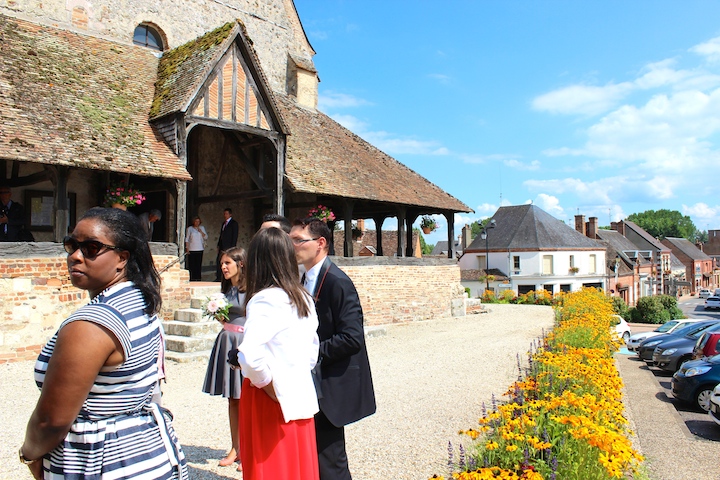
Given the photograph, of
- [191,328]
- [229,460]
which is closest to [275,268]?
[229,460]

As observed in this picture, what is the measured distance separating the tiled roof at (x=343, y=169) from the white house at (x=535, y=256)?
22.4m

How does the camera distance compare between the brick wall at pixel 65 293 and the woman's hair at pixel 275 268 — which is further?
the brick wall at pixel 65 293

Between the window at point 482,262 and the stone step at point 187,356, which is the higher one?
the window at point 482,262

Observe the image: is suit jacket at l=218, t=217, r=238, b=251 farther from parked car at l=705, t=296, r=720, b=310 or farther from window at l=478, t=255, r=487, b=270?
parked car at l=705, t=296, r=720, b=310

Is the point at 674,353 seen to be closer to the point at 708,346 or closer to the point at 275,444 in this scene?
the point at 708,346

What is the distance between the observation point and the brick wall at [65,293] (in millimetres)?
8727

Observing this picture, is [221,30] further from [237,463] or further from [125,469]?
[125,469]

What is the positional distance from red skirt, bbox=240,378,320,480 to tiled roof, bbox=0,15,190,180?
8.06 m

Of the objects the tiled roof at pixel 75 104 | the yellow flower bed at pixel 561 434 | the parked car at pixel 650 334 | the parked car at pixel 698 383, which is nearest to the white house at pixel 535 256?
the parked car at pixel 650 334

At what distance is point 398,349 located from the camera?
447 inches

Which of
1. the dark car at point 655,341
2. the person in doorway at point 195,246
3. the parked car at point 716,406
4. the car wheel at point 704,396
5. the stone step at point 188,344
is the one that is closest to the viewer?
the parked car at point 716,406

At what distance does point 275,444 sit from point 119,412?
850 mm

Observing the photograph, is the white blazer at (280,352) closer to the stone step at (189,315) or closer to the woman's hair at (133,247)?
the woman's hair at (133,247)

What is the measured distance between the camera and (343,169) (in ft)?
50.8
